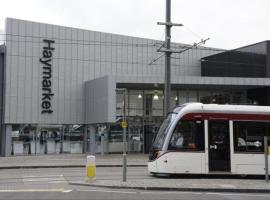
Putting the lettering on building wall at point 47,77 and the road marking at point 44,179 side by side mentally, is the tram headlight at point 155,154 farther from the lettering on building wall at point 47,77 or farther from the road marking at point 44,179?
the lettering on building wall at point 47,77

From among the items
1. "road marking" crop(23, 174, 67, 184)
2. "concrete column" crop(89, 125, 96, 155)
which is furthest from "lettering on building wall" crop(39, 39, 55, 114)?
"road marking" crop(23, 174, 67, 184)

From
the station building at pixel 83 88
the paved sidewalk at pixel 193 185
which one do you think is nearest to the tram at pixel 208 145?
the paved sidewalk at pixel 193 185

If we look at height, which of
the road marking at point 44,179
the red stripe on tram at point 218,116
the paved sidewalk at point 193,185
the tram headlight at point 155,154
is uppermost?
the red stripe on tram at point 218,116

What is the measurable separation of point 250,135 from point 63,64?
2446cm

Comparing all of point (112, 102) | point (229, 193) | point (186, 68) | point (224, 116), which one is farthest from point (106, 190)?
point (186, 68)

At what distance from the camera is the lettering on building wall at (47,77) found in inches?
1627

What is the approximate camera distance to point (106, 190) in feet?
53.7

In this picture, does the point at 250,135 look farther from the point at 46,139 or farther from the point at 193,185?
the point at 46,139

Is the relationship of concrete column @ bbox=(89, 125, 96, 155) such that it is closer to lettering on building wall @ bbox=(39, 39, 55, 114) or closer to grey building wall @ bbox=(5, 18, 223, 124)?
grey building wall @ bbox=(5, 18, 223, 124)

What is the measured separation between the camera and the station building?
131ft

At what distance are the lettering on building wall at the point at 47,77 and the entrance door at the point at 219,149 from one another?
23.4 metres

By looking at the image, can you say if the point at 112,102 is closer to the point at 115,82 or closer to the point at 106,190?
the point at 115,82

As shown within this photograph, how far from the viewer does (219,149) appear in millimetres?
20266

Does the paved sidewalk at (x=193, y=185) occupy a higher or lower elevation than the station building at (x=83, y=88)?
lower
